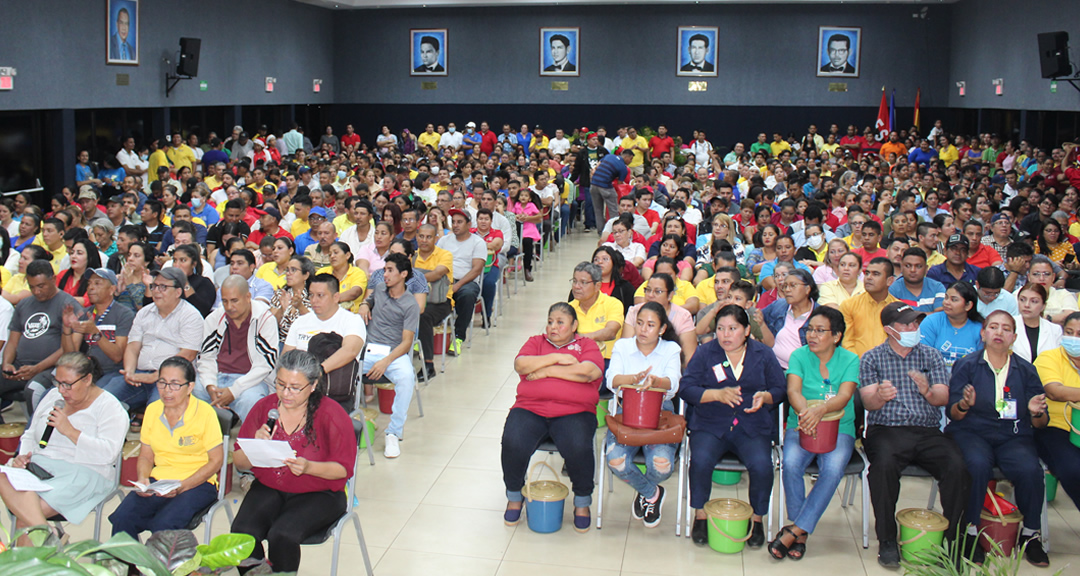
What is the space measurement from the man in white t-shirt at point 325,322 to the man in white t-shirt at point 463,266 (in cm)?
251

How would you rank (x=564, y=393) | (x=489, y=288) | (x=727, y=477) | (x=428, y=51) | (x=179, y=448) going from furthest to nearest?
(x=428, y=51)
(x=489, y=288)
(x=727, y=477)
(x=564, y=393)
(x=179, y=448)

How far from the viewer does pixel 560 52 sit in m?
25.0

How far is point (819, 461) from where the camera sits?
4.91 metres

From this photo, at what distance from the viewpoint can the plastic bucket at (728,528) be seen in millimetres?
4828

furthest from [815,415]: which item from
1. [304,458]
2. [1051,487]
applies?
[304,458]

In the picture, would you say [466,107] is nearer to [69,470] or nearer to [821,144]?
[821,144]

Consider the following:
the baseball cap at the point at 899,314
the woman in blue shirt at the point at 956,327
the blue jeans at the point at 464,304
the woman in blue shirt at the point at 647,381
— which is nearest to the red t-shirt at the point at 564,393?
the woman in blue shirt at the point at 647,381

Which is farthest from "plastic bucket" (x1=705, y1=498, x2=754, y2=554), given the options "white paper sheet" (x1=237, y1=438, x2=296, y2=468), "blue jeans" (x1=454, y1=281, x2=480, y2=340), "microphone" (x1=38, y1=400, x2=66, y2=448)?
"blue jeans" (x1=454, y1=281, x2=480, y2=340)

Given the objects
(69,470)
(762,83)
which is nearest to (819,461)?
(69,470)

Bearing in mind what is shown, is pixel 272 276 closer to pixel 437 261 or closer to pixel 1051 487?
pixel 437 261

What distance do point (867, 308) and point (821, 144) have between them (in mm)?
17208

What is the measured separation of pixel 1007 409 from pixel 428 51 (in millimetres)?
22293

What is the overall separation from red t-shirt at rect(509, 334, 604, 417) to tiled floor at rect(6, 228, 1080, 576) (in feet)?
2.10

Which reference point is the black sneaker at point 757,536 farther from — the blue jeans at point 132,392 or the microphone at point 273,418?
the blue jeans at point 132,392
